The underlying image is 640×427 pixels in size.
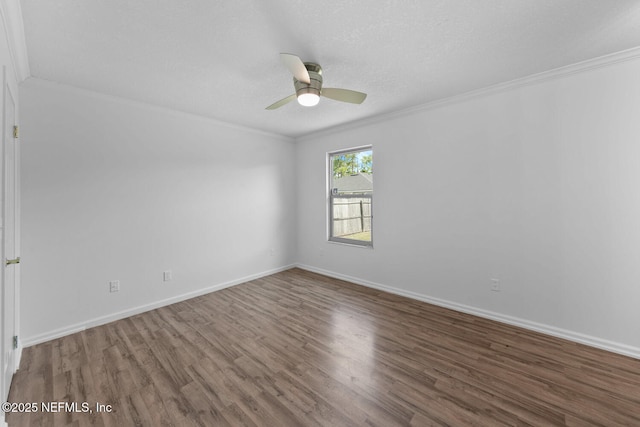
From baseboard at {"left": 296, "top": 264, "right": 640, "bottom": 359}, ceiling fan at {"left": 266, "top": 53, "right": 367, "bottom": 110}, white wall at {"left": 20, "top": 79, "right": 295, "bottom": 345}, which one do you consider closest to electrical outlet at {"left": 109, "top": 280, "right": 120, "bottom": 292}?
white wall at {"left": 20, "top": 79, "right": 295, "bottom": 345}

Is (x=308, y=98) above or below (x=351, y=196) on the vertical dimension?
above

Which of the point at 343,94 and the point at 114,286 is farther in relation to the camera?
the point at 114,286

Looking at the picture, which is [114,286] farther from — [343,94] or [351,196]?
[351,196]

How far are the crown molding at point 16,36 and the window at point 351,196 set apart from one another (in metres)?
3.59

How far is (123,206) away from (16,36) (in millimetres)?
1664

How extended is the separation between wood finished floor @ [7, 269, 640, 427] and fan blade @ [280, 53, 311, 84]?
2.30 metres

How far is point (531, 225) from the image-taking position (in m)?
2.59

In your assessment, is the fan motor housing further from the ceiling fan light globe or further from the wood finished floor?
the wood finished floor

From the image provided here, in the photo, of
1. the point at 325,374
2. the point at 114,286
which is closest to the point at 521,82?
the point at 325,374

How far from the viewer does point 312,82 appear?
2.16 m

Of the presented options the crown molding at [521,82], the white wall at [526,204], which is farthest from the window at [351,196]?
the crown molding at [521,82]

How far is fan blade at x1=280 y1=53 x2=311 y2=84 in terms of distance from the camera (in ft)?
5.61

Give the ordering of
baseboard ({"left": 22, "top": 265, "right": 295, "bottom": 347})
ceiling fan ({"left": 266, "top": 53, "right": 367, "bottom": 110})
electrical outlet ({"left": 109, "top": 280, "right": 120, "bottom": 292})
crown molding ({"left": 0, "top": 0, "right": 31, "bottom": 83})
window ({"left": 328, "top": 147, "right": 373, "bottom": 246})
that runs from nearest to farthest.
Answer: crown molding ({"left": 0, "top": 0, "right": 31, "bottom": 83}) < ceiling fan ({"left": 266, "top": 53, "right": 367, "bottom": 110}) < baseboard ({"left": 22, "top": 265, "right": 295, "bottom": 347}) < electrical outlet ({"left": 109, "top": 280, "right": 120, "bottom": 292}) < window ({"left": 328, "top": 147, "right": 373, "bottom": 246})

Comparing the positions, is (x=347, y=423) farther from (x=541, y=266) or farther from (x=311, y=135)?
(x=311, y=135)
